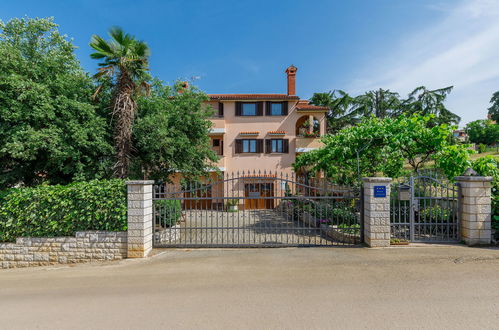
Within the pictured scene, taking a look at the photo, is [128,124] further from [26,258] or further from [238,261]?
[238,261]

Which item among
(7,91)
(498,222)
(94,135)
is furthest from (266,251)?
(7,91)

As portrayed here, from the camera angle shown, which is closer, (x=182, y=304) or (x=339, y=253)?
(x=182, y=304)

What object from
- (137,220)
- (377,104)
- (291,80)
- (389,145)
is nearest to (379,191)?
(389,145)

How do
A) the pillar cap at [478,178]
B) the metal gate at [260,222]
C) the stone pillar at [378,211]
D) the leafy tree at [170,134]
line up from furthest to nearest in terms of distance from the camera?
the leafy tree at [170,134]
the metal gate at [260,222]
the stone pillar at [378,211]
the pillar cap at [478,178]

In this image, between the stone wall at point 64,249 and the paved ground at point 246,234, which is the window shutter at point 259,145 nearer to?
the paved ground at point 246,234

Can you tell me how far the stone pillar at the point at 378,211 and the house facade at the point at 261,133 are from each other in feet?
44.3

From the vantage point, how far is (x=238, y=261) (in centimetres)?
613

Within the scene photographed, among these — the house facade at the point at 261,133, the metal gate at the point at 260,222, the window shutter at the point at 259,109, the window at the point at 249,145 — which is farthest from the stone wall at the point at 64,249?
the window shutter at the point at 259,109

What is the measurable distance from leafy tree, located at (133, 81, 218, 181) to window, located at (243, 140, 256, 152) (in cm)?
752

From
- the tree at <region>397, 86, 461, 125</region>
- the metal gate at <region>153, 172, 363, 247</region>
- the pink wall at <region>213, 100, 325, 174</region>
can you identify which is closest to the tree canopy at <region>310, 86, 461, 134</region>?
the tree at <region>397, 86, 461, 125</region>

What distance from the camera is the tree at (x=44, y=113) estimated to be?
8032 mm

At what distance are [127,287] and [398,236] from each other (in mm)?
7711

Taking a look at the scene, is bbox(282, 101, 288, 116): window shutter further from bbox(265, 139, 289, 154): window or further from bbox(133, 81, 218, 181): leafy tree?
bbox(133, 81, 218, 181): leafy tree

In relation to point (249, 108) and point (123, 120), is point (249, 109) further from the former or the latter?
point (123, 120)
